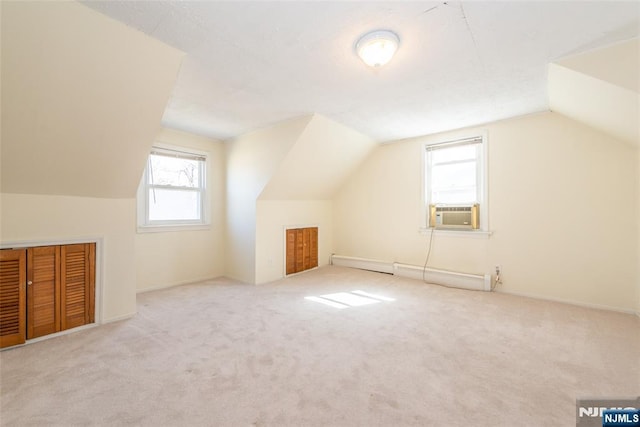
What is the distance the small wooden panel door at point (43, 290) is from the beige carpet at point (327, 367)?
0.16 m

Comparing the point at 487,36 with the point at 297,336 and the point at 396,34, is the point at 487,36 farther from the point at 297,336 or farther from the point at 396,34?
the point at 297,336

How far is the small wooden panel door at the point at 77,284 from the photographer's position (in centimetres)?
258

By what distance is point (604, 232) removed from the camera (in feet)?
10.2

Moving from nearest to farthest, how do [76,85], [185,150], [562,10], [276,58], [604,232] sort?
1. [562,10]
2. [76,85]
3. [276,58]
4. [604,232]
5. [185,150]

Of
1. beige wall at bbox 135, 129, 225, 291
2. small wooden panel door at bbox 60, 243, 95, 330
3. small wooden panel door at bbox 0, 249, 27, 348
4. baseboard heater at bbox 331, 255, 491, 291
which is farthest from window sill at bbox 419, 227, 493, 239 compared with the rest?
small wooden panel door at bbox 0, 249, 27, 348

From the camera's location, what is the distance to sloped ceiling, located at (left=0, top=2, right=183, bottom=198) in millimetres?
1646

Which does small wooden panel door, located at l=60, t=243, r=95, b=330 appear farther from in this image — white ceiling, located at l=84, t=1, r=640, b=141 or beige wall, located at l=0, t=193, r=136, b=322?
white ceiling, located at l=84, t=1, r=640, b=141

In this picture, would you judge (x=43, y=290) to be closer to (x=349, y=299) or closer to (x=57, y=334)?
(x=57, y=334)

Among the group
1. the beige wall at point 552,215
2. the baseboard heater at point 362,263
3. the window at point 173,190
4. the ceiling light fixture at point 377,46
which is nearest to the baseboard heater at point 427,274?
the baseboard heater at point 362,263

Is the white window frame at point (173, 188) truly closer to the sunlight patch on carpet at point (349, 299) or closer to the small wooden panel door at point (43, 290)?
the small wooden panel door at point (43, 290)

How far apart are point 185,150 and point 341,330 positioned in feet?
11.7

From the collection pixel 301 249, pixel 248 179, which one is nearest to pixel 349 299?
pixel 301 249

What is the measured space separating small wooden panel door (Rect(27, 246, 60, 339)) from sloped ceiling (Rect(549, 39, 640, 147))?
4.81m

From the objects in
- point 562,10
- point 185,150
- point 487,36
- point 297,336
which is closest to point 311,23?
point 487,36
